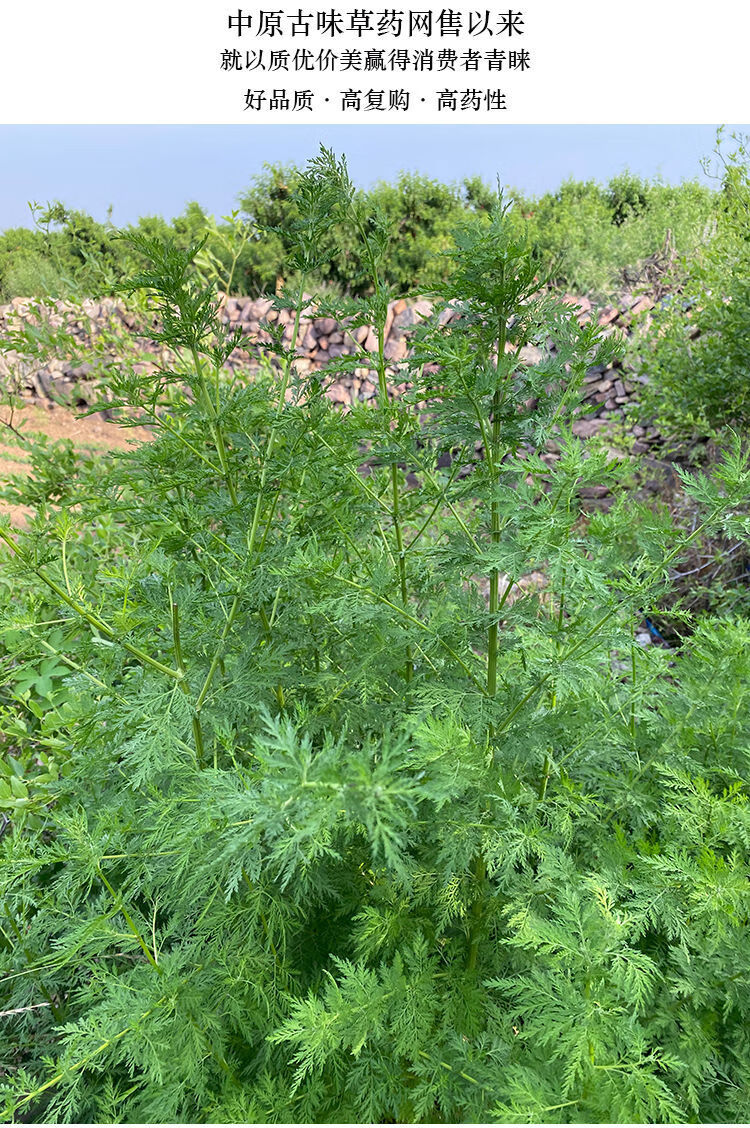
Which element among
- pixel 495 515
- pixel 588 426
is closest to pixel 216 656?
pixel 495 515

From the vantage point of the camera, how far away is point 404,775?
83 centimetres

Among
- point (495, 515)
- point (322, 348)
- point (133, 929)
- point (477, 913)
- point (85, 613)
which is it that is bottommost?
point (477, 913)

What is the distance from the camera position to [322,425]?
128 cm

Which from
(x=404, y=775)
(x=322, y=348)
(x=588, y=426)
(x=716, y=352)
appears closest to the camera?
(x=404, y=775)

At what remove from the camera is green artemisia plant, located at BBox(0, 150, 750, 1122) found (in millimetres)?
958

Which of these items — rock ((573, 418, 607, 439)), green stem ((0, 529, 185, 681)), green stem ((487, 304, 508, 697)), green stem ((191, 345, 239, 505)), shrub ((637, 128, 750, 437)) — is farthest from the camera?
rock ((573, 418, 607, 439))

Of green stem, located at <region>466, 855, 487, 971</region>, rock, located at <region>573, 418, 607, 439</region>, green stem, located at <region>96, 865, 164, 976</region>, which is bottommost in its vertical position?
green stem, located at <region>466, 855, 487, 971</region>

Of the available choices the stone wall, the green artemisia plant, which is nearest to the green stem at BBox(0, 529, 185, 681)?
the green artemisia plant

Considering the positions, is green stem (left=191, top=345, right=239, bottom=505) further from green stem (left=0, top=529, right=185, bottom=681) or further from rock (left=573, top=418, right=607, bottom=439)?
rock (left=573, top=418, right=607, bottom=439)

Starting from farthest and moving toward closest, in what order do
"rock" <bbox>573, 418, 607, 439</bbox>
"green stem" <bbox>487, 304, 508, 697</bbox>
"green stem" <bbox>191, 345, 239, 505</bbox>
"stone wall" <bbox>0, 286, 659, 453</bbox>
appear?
"rock" <bbox>573, 418, 607, 439</bbox>, "stone wall" <bbox>0, 286, 659, 453</bbox>, "green stem" <bbox>191, 345, 239, 505</bbox>, "green stem" <bbox>487, 304, 508, 697</bbox>

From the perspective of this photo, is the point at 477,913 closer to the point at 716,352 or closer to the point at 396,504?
the point at 396,504

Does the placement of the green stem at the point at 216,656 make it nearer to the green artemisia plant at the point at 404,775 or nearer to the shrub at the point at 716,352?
the green artemisia plant at the point at 404,775

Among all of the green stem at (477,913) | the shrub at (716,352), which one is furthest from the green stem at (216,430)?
the shrub at (716,352)

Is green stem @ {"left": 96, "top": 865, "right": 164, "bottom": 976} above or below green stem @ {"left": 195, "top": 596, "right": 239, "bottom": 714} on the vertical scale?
below
